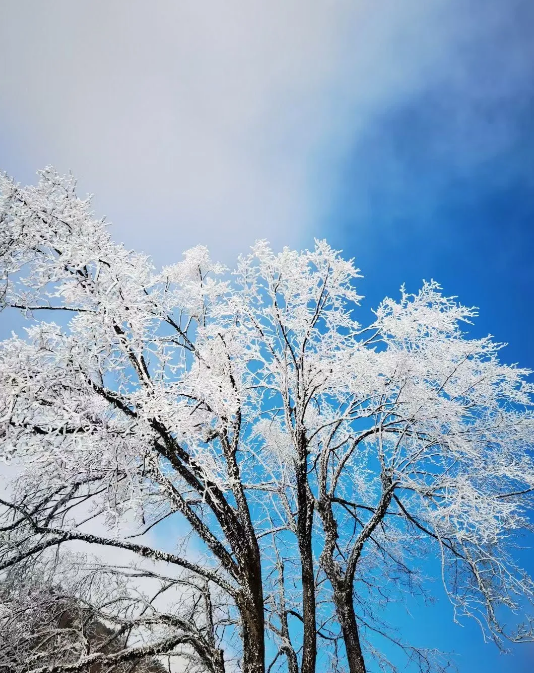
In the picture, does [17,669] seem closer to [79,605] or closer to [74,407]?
[79,605]

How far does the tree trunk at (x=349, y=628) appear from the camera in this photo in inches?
289

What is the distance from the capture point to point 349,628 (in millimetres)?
7609

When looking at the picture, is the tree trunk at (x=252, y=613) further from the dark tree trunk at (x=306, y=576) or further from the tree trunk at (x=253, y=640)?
the dark tree trunk at (x=306, y=576)

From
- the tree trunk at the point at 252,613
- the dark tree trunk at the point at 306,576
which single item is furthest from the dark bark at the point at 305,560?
the tree trunk at the point at 252,613

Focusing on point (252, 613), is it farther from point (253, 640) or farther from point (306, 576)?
point (306, 576)

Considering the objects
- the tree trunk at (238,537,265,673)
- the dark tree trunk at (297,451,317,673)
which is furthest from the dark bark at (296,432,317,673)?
the tree trunk at (238,537,265,673)

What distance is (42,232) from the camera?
6.18 metres

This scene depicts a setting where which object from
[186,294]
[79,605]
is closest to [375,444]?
[186,294]

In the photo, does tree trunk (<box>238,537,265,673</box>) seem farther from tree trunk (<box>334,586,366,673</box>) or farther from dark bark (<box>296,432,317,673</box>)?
tree trunk (<box>334,586,366,673</box>)

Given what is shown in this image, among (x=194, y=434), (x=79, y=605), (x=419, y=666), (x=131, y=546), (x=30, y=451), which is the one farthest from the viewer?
(x=419, y=666)

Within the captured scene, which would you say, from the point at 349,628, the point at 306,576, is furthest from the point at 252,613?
the point at 349,628

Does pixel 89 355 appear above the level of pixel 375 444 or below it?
below

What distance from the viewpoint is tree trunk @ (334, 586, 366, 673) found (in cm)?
734

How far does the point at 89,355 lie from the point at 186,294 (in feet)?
10.2
